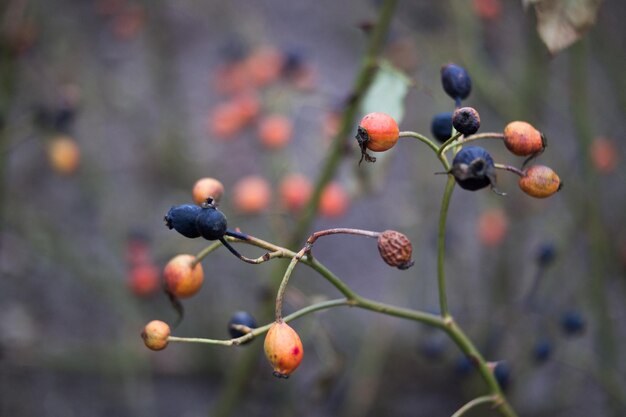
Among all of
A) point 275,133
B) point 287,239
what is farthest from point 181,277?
point 275,133

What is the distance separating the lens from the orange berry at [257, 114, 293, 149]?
5.82ft

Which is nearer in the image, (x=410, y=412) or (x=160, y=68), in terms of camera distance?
(x=410, y=412)

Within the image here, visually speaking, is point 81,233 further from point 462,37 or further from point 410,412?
point 462,37

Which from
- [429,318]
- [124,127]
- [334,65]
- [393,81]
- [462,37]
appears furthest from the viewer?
[334,65]

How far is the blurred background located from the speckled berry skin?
54 centimetres

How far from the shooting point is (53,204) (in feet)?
9.41

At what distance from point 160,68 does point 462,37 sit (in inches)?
46.9

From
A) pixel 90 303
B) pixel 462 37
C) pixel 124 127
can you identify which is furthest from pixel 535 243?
pixel 124 127

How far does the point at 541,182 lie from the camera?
0.71 meters

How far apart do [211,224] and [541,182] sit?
1.23ft

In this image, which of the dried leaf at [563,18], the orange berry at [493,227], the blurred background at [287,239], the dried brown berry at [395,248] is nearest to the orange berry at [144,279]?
the blurred background at [287,239]

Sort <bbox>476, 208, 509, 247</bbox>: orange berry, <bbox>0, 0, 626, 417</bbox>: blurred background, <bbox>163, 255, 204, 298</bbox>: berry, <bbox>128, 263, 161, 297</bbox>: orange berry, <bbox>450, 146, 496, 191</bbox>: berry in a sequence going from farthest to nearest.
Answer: <bbox>476, 208, 509, 247</bbox>: orange berry, <bbox>128, 263, 161, 297</bbox>: orange berry, <bbox>0, 0, 626, 417</bbox>: blurred background, <bbox>163, 255, 204, 298</bbox>: berry, <bbox>450, 146, 496, 191</bbox>: berry

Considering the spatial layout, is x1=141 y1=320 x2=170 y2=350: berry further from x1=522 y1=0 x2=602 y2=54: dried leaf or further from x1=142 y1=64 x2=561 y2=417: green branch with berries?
x1=522 y1=0 x2=602 y2=54: dried leaf

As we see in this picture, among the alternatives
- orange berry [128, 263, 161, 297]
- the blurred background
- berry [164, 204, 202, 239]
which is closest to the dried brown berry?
berry [164, 204, 202, 239]
